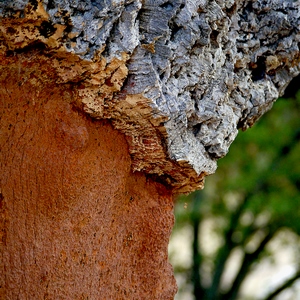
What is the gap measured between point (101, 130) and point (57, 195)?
32 centimetres

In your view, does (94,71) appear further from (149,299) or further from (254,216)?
(254,216)

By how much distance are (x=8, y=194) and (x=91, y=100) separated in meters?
0.47

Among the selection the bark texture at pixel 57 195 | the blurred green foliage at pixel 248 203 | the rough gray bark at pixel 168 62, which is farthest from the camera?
the blurred green foliage at pixel 248 203

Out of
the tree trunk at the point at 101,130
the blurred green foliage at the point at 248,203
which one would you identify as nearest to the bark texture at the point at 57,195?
the tree trunk at the point at 101,130

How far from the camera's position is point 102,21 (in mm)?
1903

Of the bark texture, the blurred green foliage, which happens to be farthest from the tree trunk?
the blurred green foliage

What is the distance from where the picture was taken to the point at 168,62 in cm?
211

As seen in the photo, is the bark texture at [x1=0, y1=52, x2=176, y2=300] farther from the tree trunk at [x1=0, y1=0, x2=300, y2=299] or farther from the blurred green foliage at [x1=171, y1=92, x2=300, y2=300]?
the blurred green foliage at [x1=171, y1=92, x2=300, y2=300]

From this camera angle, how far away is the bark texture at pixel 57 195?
2055 mm

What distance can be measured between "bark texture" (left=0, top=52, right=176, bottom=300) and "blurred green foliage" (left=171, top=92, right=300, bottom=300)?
4691 mm

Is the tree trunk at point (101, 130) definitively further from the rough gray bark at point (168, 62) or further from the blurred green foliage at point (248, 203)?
A: the blurred green foliage at point (248, 203)

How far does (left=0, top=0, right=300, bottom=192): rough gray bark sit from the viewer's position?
6.09 feet

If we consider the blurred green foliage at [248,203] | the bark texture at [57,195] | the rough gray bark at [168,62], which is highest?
the rough gray bark at [168,62]

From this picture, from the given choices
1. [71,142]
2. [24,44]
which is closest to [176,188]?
[71,142]
